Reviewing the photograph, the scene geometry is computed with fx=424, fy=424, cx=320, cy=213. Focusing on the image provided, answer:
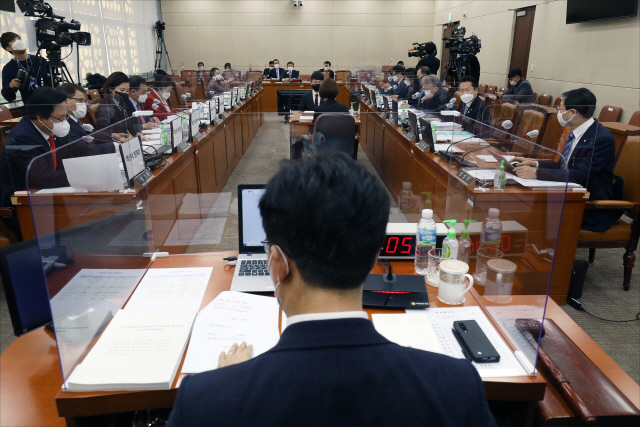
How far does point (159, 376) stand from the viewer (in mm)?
1055

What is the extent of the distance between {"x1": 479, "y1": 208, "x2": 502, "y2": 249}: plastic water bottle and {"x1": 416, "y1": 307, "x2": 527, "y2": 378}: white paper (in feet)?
1.25

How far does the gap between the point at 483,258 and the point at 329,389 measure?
4.14ft

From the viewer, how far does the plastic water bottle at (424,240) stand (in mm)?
1583

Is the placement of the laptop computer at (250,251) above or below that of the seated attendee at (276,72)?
below

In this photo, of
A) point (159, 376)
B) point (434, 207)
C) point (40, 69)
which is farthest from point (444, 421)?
point (40, 69)

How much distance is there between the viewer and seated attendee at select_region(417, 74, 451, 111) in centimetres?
556

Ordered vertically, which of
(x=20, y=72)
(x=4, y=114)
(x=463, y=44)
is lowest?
(x=4, y=114)

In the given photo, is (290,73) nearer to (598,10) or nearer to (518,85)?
(518,85)

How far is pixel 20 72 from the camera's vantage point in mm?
5000

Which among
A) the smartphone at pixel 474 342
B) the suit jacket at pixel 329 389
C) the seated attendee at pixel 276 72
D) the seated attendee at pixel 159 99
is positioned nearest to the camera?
the suit jacket at pixel 329 389

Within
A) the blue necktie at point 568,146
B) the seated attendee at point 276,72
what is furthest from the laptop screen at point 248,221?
the seated attendee at point 276,72

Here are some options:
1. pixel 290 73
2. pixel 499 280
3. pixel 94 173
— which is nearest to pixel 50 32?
pixel 94 173

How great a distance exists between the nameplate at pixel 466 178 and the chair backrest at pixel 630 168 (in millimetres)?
1147

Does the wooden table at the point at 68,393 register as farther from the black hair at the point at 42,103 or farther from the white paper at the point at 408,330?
the black hair at the point at 42,103
